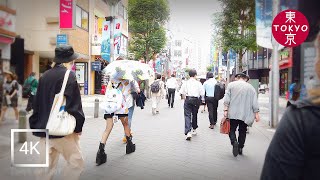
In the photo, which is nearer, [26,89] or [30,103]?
[26,89]

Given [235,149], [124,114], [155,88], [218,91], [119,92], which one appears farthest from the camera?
[155,88]

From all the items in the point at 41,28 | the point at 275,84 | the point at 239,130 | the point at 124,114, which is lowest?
the point at 239,130

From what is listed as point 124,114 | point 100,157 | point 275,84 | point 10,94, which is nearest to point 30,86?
point 10,94

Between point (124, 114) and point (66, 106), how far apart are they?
245 cm

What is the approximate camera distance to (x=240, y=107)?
5523 millimetres

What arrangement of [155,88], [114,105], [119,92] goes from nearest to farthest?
1. [114,105]
2. [119,92]
3. [155,88]

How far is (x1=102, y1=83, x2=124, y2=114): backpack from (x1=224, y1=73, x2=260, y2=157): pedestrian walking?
1838 millimetres

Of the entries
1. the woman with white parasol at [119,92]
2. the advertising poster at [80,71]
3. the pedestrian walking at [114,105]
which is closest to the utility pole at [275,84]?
the woman with white parasol at [119,92]

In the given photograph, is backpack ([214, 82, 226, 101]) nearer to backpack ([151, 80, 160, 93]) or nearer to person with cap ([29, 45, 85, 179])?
backpack ([151, 80, 160, 93])

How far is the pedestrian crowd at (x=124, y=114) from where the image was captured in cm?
101

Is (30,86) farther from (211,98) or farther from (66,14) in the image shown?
(211,98)

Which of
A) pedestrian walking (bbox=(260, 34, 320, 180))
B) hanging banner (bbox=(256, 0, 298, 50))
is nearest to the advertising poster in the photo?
hanging banner (bbox=(256, 0, 298, 50))

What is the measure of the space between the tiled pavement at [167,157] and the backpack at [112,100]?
2.26ft

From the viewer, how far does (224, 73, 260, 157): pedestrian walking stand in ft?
18.1
